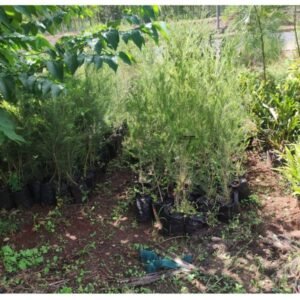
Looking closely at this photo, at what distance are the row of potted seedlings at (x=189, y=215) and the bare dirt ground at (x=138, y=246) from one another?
2.4 inches

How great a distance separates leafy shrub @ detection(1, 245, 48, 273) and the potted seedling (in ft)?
1.90

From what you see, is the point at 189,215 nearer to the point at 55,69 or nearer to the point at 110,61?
the point at 110,61

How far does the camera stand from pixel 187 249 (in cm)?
238

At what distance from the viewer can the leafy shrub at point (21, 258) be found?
221 centimetres

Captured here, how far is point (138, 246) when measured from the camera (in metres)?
2.41

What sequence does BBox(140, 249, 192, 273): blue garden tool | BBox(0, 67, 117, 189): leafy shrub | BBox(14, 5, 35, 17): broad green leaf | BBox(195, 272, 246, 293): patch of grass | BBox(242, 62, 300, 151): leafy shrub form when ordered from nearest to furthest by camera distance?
BBox(14, 5, 35, 17): broad green leaf < BBox(195, 272, 246, 293): patch of grass < BBox(140, 249, 192, 273): blue garden tool < BBox(0, 67, 117, 189): leafy shrub < BBox(242, 62, 300, 151): leafy shrub

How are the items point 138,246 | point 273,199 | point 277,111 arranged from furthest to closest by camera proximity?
point 277,111 < point 273,199 < point 138,246

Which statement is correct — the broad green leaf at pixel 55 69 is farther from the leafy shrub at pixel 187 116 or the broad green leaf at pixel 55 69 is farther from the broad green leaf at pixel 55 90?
the leafy shrub at pixel 187 116

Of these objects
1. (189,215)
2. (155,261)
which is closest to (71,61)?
(155,261)

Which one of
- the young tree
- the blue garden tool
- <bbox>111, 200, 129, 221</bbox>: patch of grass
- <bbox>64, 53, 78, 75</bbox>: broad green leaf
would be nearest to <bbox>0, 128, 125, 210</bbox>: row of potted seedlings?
<bbox>111, 200, 129, 221</bbox>: patch of grass

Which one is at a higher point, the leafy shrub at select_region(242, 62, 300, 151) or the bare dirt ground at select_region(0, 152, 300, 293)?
the leafy shrub at select_region(242, 62, 300, 151)

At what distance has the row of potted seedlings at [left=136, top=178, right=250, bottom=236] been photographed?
251cm

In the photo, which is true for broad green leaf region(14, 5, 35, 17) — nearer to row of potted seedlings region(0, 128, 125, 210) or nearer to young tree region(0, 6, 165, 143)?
young tree region(0, 6, 165, 143)

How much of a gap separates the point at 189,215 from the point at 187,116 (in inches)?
25.8
